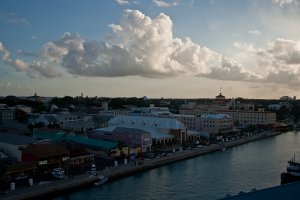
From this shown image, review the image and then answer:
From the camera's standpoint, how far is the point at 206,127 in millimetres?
16953

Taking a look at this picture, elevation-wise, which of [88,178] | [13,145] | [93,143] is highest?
[13,145]

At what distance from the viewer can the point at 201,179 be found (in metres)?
8.14

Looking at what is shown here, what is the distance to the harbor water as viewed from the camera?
271 inches

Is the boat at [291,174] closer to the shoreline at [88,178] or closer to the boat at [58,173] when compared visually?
the shoreline at [88,178]

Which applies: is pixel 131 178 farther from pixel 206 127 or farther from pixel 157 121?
pixel 206 127

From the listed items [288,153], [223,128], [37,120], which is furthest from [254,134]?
[37,120]

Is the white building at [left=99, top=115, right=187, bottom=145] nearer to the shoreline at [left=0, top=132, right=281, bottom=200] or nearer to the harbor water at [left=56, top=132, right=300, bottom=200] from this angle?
the shoreline at [left=0, top=132, right=281, bottom=200]

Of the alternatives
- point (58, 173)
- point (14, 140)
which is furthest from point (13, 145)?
point (58, 173)

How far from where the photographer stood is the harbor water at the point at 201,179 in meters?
6.89

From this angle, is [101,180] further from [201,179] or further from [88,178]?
[201,179]

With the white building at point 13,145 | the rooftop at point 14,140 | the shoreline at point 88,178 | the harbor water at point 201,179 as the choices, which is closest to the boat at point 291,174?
the harbor water at point 201,179

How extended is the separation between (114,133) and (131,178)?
423 cm

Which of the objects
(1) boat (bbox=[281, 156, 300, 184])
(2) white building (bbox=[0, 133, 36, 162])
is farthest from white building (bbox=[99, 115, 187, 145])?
(1) boat (bbox=[281, 156, 300, 184])

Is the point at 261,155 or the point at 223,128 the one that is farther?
the point at 223,128
